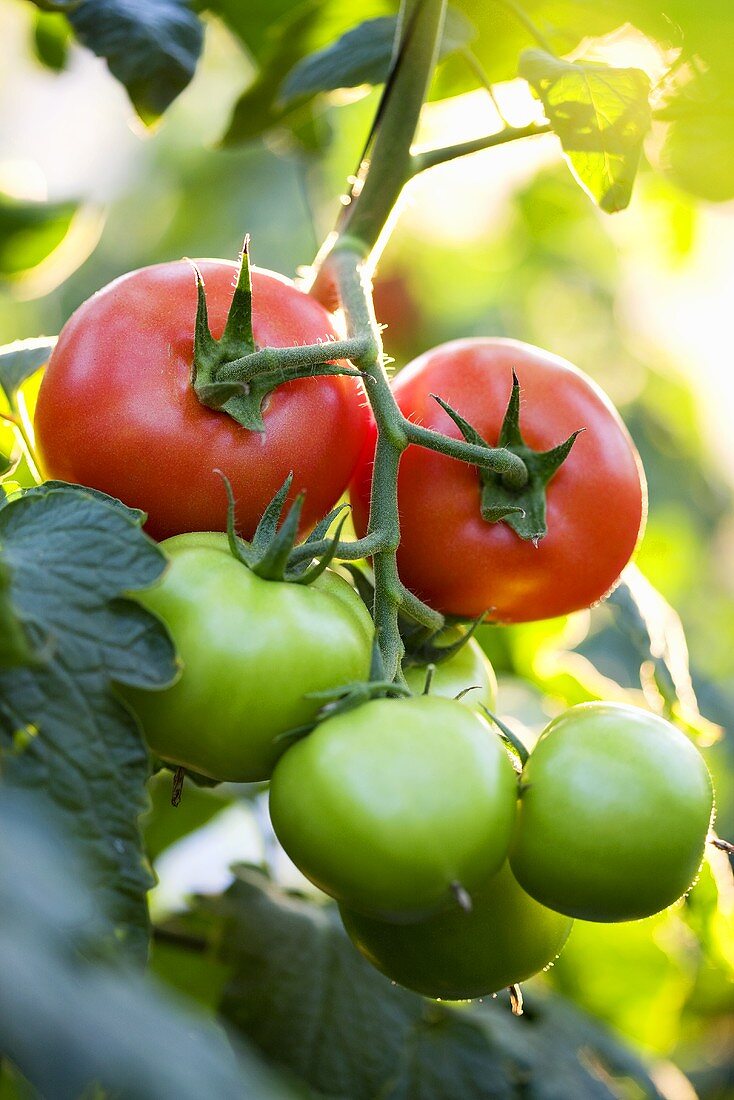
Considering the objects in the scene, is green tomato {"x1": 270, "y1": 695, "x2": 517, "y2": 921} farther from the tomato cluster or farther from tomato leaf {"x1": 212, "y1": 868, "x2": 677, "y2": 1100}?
tomato leaf {"x1": 212, "y1": 868, "x2": 677, "y2": 1100}

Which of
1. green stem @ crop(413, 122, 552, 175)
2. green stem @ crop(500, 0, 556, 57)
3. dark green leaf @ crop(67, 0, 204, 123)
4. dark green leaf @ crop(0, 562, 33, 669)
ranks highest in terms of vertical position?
dark green leaf @ crop(67, 0, 204, 123)

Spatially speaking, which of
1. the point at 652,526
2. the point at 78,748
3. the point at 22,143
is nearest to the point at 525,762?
the point at 78,748

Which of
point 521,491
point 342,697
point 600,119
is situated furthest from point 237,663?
point 600,119

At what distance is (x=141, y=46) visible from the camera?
35.2 inches

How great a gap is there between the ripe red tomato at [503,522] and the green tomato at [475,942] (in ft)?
0.77

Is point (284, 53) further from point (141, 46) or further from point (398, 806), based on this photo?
point (398, 806)

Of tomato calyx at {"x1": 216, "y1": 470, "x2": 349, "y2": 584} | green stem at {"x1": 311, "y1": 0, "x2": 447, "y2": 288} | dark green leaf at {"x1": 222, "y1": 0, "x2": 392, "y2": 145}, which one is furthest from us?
dark green leaf at {"x1": 222, "y1": 0, "x2": 392, "y2": 145}

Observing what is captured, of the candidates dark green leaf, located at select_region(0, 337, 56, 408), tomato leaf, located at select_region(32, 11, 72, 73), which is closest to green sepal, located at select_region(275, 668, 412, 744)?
dark green leaf, located at select_region(0, 337, 56, 408)

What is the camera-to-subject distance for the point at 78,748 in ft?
1.68

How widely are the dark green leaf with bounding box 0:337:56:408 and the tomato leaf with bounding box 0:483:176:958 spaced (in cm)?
26

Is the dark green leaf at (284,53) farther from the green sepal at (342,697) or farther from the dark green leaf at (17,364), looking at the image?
the green sepal at (342,697)

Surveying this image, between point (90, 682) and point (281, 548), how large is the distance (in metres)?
0.13

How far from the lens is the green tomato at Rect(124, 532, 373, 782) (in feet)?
1.82

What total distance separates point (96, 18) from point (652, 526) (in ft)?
4.50
